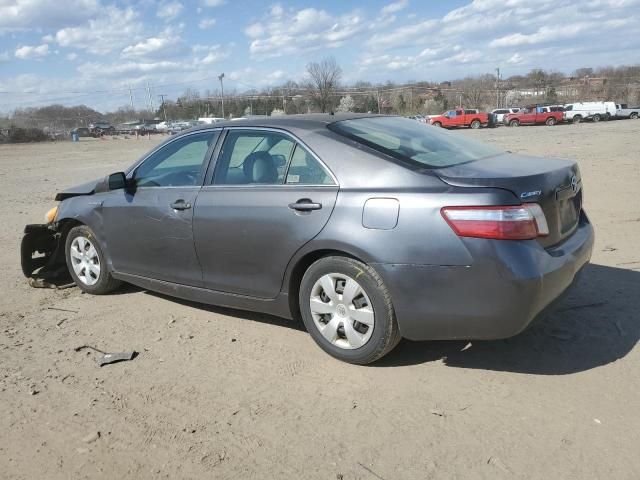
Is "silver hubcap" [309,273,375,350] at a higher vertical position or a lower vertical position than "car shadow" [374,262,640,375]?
higher

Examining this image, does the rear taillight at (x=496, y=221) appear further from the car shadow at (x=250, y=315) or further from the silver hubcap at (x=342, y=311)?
the car shadow at (x=250, y=315)

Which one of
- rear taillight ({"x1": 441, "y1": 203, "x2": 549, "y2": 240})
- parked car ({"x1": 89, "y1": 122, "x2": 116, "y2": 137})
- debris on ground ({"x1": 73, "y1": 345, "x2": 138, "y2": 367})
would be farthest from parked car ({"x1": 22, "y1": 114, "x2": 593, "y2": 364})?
parked car ({"x1": 89, "y1": 122, "x2": 116, "y2": 137})

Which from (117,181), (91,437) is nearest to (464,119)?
(117,181)

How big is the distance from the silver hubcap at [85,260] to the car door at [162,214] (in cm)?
35

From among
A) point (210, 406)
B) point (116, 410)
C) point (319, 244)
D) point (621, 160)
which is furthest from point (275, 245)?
point (621, 160)

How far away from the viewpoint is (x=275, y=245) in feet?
12.7

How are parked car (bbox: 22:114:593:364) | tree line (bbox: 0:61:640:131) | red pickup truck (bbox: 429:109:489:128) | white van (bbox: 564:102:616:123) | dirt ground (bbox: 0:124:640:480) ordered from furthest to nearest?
tree line (bbox: 0:61:640:131) < white van (bbox: 564:102:616:123) < red pickup truck (bbox: 429:109:489:128) < parked car (bbox: 22:114:593:364) < dirt ground (bbox: 0:124:640:480)

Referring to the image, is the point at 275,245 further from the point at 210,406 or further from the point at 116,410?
the point at 116,410

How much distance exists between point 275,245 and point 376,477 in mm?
1720

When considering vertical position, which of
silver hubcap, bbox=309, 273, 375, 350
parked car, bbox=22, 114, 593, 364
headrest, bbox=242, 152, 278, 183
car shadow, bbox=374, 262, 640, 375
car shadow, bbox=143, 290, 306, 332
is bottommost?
car shadow, bbox=374, 262, 640, 375

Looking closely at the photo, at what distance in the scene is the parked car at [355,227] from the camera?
3188mm

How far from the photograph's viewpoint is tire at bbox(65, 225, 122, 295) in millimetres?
5301

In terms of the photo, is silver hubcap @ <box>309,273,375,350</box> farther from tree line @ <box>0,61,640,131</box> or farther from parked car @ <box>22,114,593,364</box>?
tree line @ <box>0,61,640,131</box>

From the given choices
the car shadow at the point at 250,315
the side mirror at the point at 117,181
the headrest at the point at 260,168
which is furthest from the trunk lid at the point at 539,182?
the side mirror at the point at 117,181
